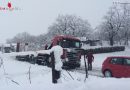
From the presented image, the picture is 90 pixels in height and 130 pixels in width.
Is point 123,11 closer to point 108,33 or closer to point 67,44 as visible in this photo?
point 108,33

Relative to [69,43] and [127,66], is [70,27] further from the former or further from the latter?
[127,66]

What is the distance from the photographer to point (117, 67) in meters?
18.7

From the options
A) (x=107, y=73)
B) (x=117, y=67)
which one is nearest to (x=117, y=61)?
(x=117, y=67)

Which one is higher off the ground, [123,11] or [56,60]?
[123,11]

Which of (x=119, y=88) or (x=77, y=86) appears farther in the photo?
(x=77, y=86)

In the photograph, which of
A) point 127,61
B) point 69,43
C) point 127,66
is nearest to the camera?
point 127,66

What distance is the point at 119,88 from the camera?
5.98 meters

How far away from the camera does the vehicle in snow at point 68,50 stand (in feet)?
84.6

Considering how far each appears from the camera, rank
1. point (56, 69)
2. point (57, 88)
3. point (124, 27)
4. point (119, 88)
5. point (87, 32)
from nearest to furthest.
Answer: point (119, 88), point (57, 88), point (56, 69), point (124, 27), point (87, 32)

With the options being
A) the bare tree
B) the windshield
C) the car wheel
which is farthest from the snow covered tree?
the car wheel

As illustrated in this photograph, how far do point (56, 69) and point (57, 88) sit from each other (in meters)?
0.92

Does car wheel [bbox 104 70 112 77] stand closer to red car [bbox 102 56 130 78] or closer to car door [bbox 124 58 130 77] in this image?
red car [bbox 102 56 130 78]

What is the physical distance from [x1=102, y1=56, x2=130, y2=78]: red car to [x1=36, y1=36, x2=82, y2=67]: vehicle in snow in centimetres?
638

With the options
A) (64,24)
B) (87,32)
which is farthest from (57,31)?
(87,32)
